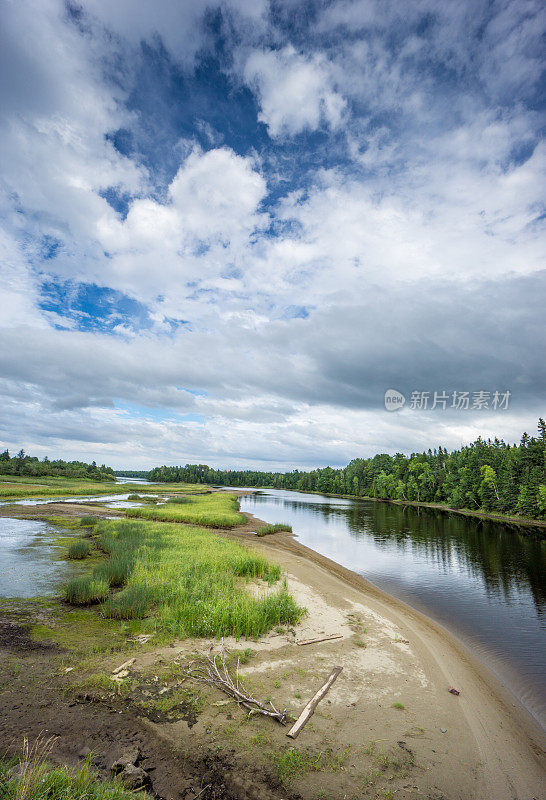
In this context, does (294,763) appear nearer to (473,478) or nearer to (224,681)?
(224,681)

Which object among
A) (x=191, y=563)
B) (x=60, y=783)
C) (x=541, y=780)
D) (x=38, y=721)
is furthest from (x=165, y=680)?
(x=191, y=563)

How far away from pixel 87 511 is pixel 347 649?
53.8 meters

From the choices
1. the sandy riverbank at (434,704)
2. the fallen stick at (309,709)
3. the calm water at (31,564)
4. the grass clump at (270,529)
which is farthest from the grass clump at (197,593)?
the grass clump at (270,529)

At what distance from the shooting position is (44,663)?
1121 centimetres

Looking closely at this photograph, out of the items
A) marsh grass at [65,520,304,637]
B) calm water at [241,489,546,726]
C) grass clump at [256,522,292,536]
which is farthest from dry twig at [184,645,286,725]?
grass clump at [256,522,292,536]

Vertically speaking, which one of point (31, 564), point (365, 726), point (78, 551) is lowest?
point (31, 564)

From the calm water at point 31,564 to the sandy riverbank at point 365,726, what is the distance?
437 inches

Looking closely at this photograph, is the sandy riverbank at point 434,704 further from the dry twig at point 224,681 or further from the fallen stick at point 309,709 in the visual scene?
the dry twig at point 224,681

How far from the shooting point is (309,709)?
9.19 m

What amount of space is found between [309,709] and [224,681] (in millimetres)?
2515

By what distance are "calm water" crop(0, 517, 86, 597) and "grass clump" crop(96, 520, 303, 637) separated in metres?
3.01

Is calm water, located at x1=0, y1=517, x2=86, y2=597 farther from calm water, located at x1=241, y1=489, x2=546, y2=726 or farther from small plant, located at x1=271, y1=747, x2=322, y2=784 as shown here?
calm water, located at x1=241, y1=489, x2=546, y2=726

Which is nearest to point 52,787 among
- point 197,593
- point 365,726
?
point 365,726

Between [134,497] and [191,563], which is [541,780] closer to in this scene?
[191,563]
